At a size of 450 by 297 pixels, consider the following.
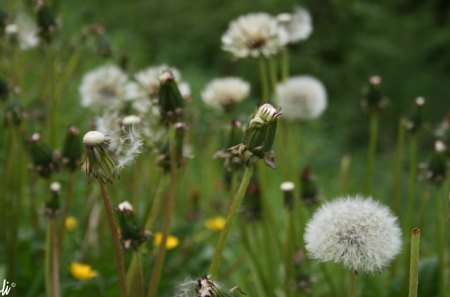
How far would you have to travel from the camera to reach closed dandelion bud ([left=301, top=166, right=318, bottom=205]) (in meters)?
1.89

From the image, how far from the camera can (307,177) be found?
6.20 ft

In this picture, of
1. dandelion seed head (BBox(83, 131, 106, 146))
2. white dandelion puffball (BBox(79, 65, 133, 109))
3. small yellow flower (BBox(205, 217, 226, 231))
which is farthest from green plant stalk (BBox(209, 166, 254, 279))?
small yellow flower (BBox(205, 217, 226, 231))

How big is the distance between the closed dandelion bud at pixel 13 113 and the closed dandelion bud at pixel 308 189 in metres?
0.73

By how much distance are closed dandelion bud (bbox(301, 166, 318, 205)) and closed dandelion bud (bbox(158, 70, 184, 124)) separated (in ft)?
1.88

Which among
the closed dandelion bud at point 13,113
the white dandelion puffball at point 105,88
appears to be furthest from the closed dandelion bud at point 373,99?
the closed dandelion bud at point 13,113

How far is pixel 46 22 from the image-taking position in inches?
73.1

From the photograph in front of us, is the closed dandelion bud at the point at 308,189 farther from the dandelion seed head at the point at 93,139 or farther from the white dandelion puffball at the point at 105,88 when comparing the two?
the dandelion seed head at the point at 93,139

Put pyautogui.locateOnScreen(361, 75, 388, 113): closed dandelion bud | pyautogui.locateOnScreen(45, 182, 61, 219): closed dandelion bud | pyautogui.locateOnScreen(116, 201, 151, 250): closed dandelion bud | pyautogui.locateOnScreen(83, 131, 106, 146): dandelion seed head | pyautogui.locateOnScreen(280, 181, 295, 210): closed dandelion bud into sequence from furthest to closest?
pyautogui.locateOnScreen(361, 75, 388, 113): closed dandelion bud → pyautogui.locateOnScreen(280, 181, 295, 210): closed dandelion bud → pyautogui.locateOnScreen(45, 182, 61, 219): closed dandelion bud → pyautogui.locateOnScreen(116, 201, 151, 250): closed dandelion bud → pyautogui.locateOnScreen(83, 131, 106, 146): dandelion seed head

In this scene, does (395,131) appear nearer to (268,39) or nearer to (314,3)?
(314,3)

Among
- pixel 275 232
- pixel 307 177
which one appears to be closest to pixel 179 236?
pixel 275 232

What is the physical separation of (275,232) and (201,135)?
156 centimetres

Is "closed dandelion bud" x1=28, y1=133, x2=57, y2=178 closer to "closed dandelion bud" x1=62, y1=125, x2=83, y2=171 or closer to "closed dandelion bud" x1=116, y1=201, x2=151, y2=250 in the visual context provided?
"closed dandelion bud" x1=62, y1=125, x2=83, y2=171

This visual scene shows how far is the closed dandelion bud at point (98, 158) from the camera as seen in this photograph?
3.53ft

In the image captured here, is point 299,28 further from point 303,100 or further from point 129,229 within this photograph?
point 129,229
